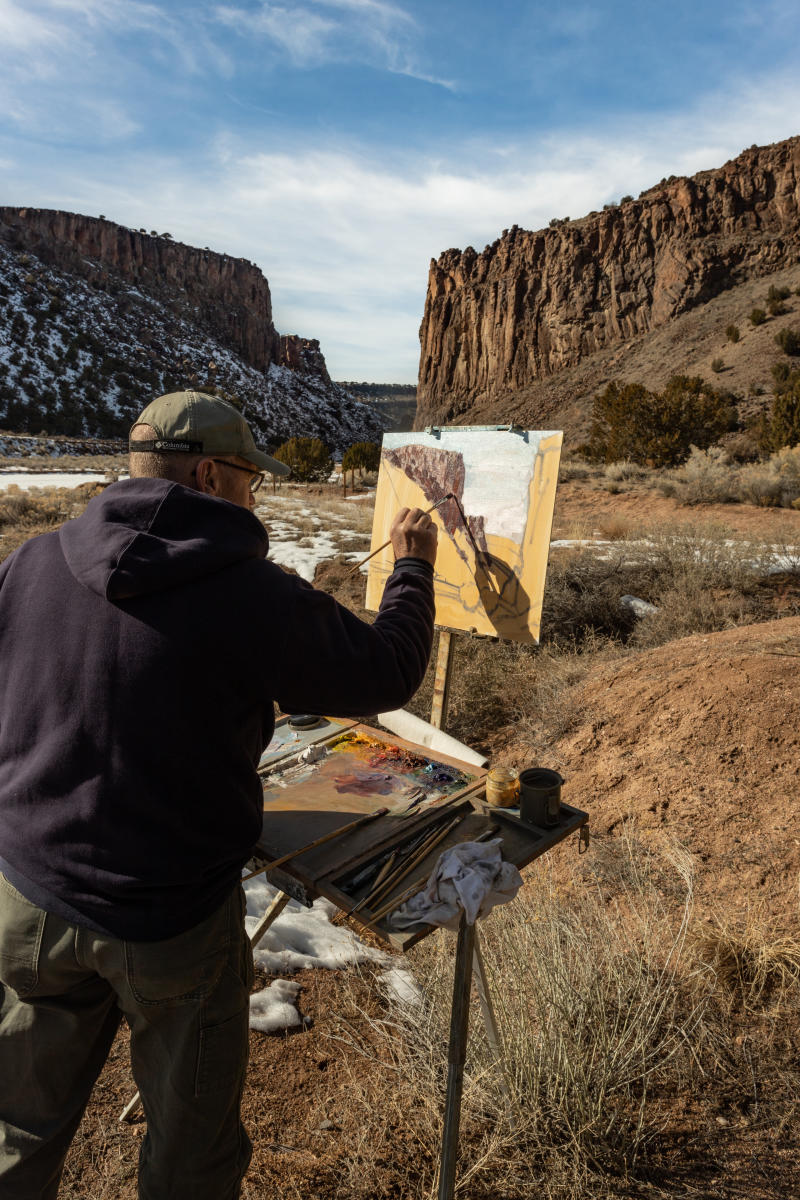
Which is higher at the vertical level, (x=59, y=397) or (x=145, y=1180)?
(x=59, y=397)

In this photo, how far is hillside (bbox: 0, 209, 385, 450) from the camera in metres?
50.2

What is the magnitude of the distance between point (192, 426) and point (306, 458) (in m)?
28.4

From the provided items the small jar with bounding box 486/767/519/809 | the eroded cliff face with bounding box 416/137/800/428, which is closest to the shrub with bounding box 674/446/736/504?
the small jar with bounding box 486/767/519/809

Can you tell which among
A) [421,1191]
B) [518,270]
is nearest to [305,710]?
[421,1191]

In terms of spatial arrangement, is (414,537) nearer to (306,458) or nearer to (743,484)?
(743,484)

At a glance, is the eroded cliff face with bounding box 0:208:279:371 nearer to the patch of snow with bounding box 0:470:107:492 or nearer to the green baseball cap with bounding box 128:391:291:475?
the patch of snow with bounding box 0:470:107:492

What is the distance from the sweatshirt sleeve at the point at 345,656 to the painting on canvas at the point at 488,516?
2.01 metres

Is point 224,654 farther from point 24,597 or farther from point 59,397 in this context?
point 59,397

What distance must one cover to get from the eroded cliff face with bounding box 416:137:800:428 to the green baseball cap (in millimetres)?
46806

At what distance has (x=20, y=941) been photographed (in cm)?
121

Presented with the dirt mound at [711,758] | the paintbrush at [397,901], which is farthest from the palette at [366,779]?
the dirt mound at [711,758]

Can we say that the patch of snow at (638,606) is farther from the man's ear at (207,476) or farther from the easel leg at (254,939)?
the man's ear at (207,476)

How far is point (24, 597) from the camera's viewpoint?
1243 millimetres

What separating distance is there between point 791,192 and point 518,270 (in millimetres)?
20541
